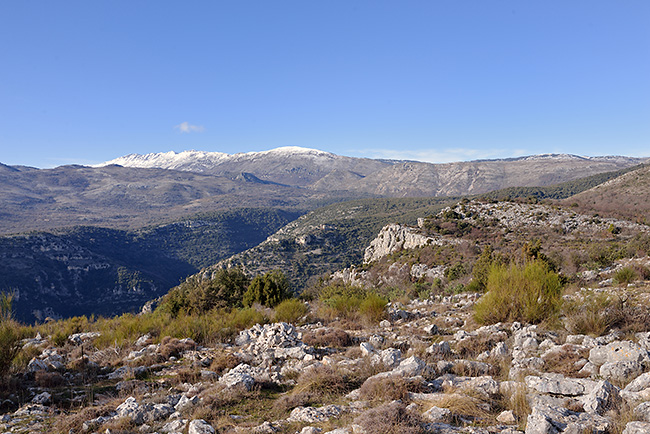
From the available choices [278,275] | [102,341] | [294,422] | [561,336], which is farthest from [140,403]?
[278,275]

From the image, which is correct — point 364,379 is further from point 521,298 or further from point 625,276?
point 625,276

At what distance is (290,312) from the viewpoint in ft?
41.4

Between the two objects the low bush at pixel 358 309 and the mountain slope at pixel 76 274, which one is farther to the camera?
the mountain slope at pixel 76 274

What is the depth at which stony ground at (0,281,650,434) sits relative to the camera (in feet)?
13.8

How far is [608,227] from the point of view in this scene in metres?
37.5

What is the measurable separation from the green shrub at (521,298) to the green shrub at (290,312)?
6048 millimetres

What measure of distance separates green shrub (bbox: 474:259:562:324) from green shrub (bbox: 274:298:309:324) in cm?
605

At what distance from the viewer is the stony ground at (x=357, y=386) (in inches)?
165

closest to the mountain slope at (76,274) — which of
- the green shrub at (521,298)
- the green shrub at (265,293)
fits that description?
the green shrub at (265,293)

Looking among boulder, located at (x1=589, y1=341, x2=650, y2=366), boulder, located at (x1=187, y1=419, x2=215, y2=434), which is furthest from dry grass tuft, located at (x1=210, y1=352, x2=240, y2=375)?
boulder, located at (x1=589, y1=341, x2=650, y2=366)

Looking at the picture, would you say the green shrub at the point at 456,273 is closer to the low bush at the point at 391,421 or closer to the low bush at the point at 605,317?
the low bush at the point at 605,317

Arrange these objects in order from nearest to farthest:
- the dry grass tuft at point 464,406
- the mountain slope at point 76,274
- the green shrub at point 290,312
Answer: the dry grass tuft at point 464,406 → the green shrub at point 290,312 → the mountain slope at point 76,274

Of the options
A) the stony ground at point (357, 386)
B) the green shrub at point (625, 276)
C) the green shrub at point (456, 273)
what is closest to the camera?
the stony ground at point (357, 386)

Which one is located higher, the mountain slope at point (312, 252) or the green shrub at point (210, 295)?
the green shrub at point (210, 295)
